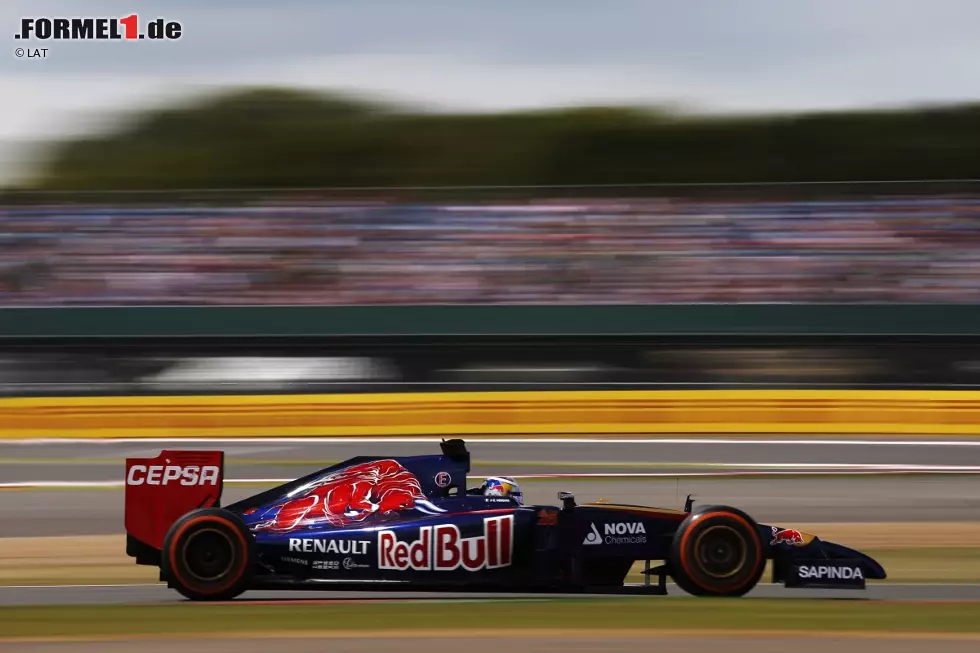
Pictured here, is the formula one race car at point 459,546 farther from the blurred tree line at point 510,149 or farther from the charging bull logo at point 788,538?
the blurred tree line at point 510,149

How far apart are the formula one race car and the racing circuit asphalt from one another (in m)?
0.37

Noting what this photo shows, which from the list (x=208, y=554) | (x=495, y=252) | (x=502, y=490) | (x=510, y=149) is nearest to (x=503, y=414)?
(x=495, y=252)

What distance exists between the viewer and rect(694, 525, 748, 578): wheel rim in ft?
20.5

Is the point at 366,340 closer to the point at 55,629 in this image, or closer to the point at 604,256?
the point at 604,256

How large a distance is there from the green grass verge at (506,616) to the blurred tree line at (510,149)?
69.2ft

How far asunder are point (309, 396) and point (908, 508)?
800 cm

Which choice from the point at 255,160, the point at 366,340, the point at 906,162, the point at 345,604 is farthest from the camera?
the point at 255,160

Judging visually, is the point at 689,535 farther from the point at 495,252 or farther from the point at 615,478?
the point at 495,252

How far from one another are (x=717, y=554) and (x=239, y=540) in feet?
7.76

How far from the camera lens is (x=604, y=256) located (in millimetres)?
19031

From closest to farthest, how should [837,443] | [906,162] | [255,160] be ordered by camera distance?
[837,443], [906,162], [255,160]

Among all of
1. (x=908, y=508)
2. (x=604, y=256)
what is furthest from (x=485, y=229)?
(x=908, y=508)

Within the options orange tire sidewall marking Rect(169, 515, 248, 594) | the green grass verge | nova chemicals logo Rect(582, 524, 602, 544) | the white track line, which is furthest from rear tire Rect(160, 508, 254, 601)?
the white track line

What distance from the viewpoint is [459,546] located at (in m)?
6.17
